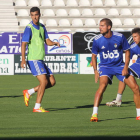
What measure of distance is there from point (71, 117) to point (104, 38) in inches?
63.6

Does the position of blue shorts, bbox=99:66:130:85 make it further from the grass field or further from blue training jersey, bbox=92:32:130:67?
the grass field

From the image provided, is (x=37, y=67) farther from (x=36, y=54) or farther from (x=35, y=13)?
(x=35, y=13)

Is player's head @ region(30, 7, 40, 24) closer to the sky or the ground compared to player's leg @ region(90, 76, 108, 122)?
closer to the sky

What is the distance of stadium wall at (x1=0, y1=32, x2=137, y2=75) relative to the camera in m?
25.2

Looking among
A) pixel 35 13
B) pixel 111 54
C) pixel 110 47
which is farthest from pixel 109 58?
pixel 35 13

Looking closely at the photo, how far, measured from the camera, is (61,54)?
25.5m

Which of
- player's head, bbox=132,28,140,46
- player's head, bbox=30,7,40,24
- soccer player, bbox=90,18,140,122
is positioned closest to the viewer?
soccer player, bbox=90,18,140,122

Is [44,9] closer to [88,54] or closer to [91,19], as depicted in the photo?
[91,19]

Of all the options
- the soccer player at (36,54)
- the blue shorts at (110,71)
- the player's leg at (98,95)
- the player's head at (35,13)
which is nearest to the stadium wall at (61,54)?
the soccer player at (36,54)

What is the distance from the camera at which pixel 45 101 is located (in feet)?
40.6

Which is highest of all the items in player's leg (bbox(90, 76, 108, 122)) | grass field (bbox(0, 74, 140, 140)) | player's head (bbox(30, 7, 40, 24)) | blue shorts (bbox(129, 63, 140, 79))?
player's head (bbox(30, 7, 40, 24))

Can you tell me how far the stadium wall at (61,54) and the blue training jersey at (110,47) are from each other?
16.5 m

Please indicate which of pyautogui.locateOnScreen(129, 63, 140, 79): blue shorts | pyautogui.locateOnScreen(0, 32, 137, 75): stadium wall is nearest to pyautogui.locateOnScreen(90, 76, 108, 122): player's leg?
pyautogui.locateOnScreen(129, 63, 140, 79): blue shorts

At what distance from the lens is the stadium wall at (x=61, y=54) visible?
25.2 meters
